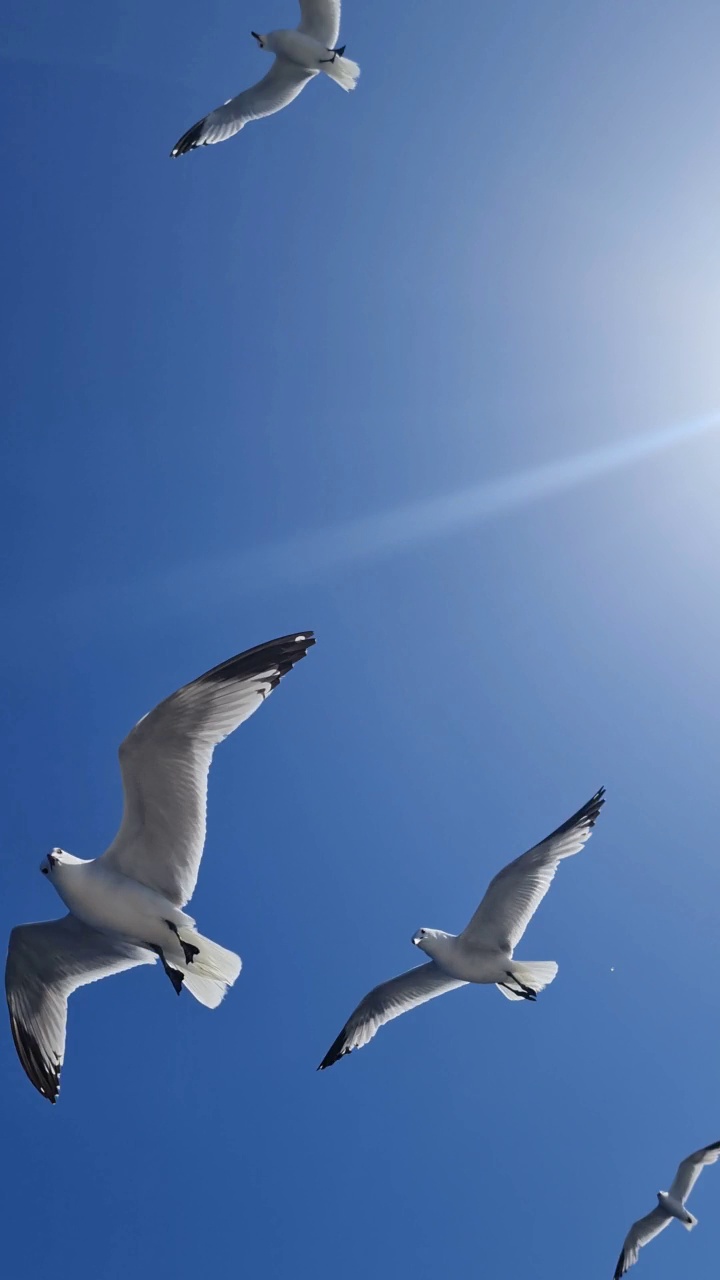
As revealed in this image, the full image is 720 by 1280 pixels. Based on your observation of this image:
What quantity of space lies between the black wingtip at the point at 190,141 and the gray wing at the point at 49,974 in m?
8.51

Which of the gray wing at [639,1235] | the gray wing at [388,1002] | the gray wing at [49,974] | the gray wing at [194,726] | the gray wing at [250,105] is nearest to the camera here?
the gray wing at [194,726]

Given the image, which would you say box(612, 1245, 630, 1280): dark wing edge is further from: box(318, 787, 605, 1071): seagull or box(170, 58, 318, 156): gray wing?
box(170, 58, 318, 156): gray wing

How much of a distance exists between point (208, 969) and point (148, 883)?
26.0 inches

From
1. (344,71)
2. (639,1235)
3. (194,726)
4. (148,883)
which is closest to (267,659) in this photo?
(194,726)

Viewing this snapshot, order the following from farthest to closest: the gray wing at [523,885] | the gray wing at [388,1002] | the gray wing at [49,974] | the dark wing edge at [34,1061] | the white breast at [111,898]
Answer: the gray wing at [388,1002] < the gray wing at [523,885] < the gray wing at [49,974] < the dark wing edge at [34,1061] < the white breast at [111,898]

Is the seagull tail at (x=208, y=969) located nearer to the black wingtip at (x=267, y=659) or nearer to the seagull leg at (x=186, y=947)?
the seagull leg at (x=186, y=947)

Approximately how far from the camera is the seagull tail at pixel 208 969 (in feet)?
19.1

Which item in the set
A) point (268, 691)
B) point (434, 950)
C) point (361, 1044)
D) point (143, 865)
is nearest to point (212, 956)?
point (143, 865)

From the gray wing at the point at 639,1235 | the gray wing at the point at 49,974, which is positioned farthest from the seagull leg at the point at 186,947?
the gray wing at the point at 639,1235

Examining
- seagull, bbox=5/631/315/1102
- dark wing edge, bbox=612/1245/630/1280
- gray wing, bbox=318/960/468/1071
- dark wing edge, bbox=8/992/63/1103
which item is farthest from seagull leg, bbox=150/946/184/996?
dark wing edge, bbox=612/1245/630/1280

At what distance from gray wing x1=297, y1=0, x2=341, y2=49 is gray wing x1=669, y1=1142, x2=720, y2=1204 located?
44.5ft

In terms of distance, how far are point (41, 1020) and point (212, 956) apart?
4.46 ft

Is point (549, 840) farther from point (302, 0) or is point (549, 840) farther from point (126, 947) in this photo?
point (302, 0)

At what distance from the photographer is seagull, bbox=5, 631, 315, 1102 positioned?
532cm
